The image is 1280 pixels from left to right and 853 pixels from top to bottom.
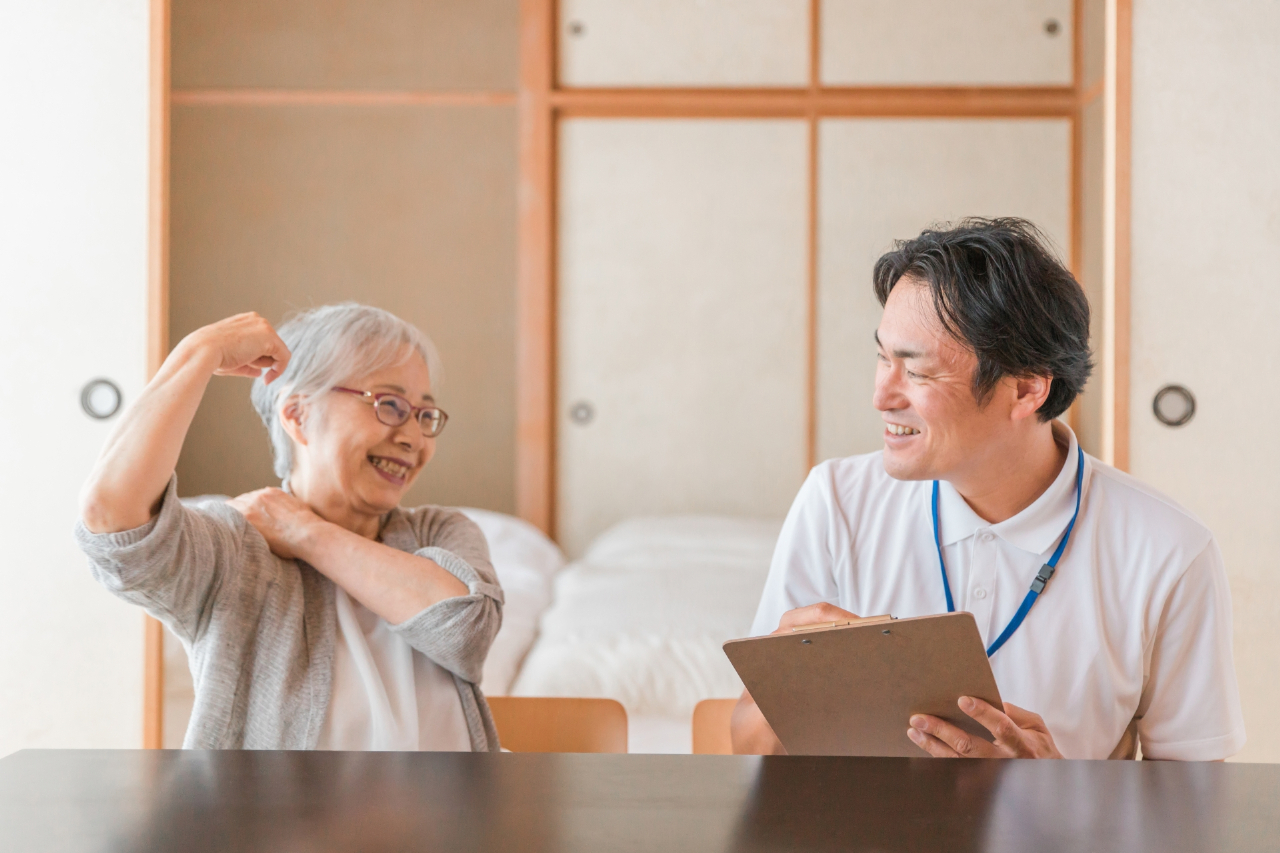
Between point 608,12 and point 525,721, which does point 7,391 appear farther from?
point 608,12

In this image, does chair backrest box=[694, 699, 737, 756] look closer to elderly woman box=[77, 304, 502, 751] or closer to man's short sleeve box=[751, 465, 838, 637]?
man's short sleeve box=[751, 465, 838, 637]

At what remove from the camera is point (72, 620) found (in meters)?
1.77

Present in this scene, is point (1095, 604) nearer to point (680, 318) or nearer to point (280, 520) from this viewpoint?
point (280, 520)

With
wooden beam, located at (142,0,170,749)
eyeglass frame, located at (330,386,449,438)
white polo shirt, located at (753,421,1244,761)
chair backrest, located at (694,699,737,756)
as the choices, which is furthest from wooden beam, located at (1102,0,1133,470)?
wooden beam, located at (142,0,170,749)

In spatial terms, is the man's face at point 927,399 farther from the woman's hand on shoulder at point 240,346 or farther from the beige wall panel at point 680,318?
the beige wall panel at point 680,318

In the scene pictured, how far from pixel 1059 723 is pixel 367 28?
10.2ft

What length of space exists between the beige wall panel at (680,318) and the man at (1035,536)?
7.47ft

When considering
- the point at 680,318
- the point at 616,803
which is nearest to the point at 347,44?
the point at 680,318

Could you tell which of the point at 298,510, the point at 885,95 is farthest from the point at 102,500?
the point at 885,95

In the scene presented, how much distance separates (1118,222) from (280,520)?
1.42 metres

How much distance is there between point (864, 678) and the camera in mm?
969

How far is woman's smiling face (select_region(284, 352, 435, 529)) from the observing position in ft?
4.54

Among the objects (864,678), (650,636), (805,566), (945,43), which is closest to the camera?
(864,678)

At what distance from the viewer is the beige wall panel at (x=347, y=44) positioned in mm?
3277
